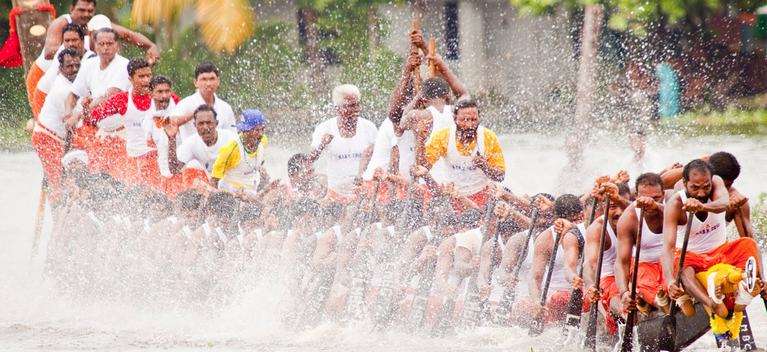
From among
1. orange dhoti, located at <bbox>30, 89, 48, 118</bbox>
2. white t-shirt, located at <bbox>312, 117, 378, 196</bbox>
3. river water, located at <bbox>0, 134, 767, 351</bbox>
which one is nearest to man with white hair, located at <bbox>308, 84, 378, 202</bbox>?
white t-shirt, located at <bbox>312, 117, 378, 196</bbox>

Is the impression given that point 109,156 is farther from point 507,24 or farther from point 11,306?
point 507,24

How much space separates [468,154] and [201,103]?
93.5 inches

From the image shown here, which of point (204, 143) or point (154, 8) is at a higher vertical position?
point (154, 8)

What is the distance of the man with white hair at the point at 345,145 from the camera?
11.0 metres

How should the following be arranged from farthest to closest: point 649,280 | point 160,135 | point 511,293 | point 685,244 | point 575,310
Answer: point 160,135 → point 511,293 → point 575,310 → point 649,280 → point 685,244

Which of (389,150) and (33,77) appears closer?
(389,150)

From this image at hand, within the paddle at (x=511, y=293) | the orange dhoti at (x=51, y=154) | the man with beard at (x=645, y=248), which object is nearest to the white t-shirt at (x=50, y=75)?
the orange dhoti at (x=51, y=154)

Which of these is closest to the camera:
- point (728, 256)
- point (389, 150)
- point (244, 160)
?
point (728, 256)

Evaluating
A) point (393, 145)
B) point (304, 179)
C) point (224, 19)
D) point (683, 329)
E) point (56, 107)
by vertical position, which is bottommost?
point (683, 329)

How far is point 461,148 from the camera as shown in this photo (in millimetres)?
10141

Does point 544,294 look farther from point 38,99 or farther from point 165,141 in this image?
point 38,99

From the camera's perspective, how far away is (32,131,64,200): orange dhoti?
40.4ft

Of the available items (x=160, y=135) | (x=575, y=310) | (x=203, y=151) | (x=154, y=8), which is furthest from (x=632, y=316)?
(x=154, y=8)

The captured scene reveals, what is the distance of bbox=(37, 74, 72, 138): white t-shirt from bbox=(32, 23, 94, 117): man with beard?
0.77 ft
